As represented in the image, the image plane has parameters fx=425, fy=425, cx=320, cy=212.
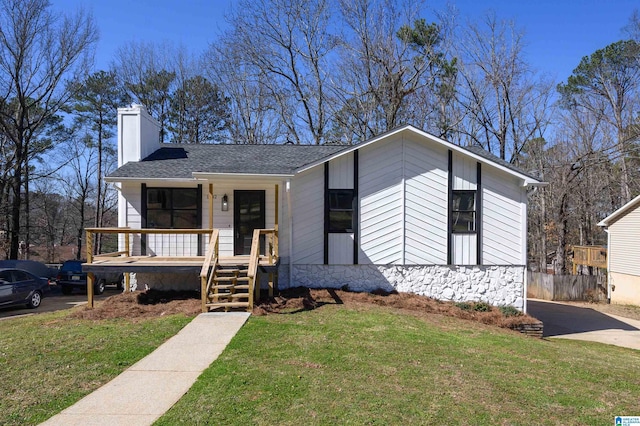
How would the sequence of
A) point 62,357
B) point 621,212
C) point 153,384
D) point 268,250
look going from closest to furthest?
point 153,384 < point 62,357 < point 268,250 < point 621,212

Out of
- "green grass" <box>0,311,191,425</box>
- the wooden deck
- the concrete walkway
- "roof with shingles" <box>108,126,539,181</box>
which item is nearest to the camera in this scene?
the concrete walkway

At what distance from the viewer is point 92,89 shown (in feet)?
86.6

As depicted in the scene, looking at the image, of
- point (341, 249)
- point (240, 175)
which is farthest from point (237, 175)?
point (341, 249)

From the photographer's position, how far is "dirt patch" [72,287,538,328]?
9.70m

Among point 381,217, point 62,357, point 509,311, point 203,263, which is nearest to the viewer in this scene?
point 62,357

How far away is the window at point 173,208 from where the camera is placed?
39.7 ft

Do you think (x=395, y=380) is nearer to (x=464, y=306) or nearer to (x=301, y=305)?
(x=301, y=305)

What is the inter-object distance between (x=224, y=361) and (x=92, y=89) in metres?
25.9

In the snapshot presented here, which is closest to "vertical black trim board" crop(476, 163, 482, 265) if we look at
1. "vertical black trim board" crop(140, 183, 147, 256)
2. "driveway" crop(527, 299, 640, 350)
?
"driveway" crop(527, 299, 640, 350)

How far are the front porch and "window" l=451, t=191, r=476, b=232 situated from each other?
5198 mm

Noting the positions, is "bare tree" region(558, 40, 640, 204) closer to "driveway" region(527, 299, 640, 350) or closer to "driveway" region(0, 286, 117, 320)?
"driveway" region(527, 299, 640, 350)

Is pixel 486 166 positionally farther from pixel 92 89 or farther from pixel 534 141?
pixel 92 89

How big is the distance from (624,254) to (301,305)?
1785 centimetres

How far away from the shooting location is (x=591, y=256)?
72.8 ft
